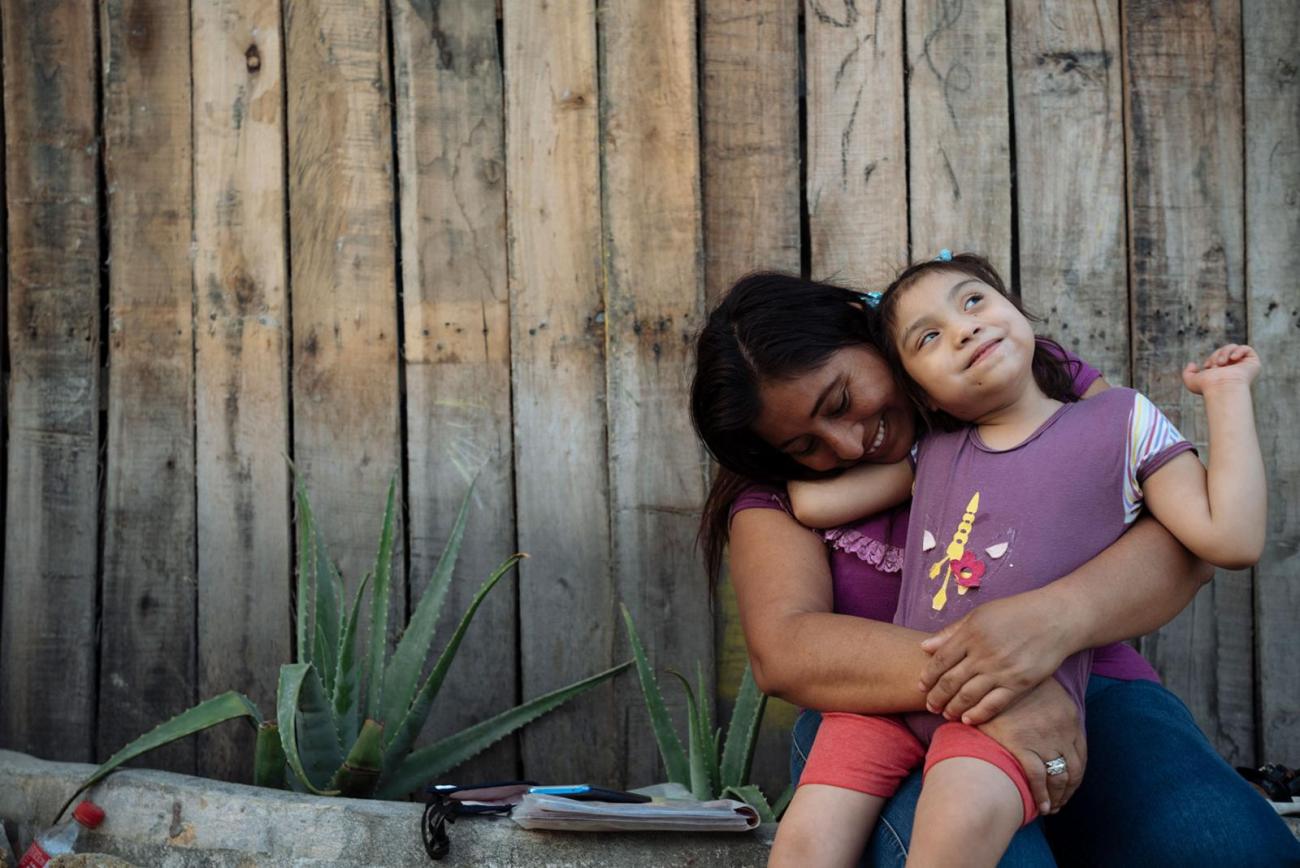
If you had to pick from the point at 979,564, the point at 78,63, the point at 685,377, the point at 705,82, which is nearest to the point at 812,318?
the point at 979,564

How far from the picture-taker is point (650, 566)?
10.3 ft

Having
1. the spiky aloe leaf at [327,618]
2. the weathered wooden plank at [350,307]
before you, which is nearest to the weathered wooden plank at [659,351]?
the weathered wooden plank at [350,307]

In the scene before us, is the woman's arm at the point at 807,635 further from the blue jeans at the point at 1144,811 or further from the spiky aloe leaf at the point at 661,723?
the spiky aloe leaf at the point at 661,723

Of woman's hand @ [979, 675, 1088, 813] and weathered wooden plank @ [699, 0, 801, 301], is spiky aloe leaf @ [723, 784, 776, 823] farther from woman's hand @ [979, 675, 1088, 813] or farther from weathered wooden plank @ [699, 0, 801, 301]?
weathered wooden plank @ [699, 0, 801, 301]

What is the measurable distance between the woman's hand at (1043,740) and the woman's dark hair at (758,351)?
581 mm

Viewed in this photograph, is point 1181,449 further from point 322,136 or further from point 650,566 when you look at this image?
point 322,136

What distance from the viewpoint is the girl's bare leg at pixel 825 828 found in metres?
1.96

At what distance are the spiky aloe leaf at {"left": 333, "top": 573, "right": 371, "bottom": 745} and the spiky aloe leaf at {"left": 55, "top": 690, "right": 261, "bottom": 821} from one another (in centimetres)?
17

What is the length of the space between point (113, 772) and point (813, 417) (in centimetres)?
159

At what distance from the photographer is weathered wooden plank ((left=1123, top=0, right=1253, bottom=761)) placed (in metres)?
3.06

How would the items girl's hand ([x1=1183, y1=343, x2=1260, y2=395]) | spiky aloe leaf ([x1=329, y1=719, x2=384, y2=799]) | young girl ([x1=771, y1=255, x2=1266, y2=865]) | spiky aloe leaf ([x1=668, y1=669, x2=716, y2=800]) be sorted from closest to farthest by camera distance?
young girl ([x1=771, y1=255, x2=1266, y2=865]), girl's hand ([x1=1183, y1=343, x2=1260, y2=395]), spiky aloe leaf ([x1=329, y1=719, x2=384, y2=799]), spiky aloe leaf ([x1=668, y1=669, x2=716, y2=800])

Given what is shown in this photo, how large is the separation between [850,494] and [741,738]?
804 millimetres

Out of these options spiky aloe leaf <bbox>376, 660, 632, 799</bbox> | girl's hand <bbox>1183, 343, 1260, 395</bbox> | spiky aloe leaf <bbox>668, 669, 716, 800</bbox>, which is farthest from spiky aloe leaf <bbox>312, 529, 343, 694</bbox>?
girl's hand <bbox>1183, 343, 1260, 395</bbox>

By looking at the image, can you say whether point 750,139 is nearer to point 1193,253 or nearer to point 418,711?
point 1193,253
